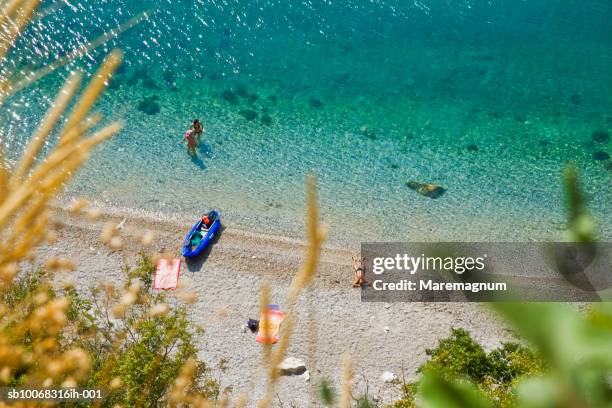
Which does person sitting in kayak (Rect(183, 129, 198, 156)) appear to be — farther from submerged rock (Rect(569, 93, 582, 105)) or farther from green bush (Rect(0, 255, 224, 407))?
submerged rock (Rect(569, 93, 582, 105))

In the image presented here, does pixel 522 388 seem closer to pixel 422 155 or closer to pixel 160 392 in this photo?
pixel 160 392

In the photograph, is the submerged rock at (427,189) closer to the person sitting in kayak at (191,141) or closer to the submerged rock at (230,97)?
the person sitting in kayak at (191,141)

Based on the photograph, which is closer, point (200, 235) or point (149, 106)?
point (200, 235)

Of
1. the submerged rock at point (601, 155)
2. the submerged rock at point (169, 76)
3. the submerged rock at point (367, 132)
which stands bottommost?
the submerged rock at point (601, 155)

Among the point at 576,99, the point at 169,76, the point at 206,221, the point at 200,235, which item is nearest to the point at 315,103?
the point at 169,76

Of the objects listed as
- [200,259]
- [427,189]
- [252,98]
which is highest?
[252,98]

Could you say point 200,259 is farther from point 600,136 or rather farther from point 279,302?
point 600,136

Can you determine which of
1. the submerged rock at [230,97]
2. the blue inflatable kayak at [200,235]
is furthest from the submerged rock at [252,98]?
the blue inflatable kayak at [200,235]

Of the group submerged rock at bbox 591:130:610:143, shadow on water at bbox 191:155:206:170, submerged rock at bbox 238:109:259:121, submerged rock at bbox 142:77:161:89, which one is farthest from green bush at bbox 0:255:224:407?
submerged rock at bbox 591:130:610:143
